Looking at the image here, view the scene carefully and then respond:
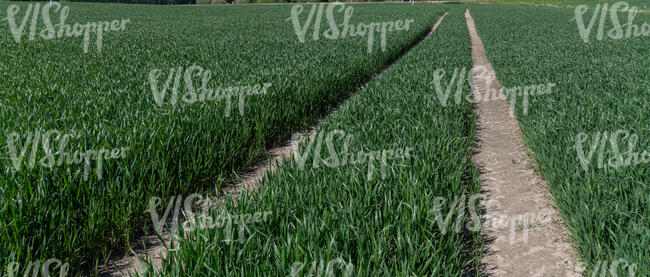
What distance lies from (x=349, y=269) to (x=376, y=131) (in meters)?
3.04

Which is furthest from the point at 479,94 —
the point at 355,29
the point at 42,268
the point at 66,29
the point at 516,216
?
the point at 66,29

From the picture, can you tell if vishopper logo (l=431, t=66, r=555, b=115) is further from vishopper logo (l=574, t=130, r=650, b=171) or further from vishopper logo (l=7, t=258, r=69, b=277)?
vishopper logo (l=7, t=258, r=69, b=277)

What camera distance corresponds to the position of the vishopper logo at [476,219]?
3432mm

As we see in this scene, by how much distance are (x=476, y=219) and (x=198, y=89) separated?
4.80 meters

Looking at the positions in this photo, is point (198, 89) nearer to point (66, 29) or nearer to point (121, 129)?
point (121, 129)

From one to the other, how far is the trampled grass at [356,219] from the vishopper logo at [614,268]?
32.7 inches

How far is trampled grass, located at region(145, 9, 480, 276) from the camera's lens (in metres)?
2.58

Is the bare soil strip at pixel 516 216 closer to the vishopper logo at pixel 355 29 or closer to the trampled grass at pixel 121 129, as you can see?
the trampled grass at pixel 121 129

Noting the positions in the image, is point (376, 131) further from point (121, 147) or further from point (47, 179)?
point (47, 179)

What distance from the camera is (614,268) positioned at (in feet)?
9.56

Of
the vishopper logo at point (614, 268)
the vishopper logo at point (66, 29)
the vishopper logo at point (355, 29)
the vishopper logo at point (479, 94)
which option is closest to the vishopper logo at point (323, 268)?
the vishopper logo at point (614, 268)

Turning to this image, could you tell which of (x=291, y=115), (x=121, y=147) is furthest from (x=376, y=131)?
(x=121, y=147)

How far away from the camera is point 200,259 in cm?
248

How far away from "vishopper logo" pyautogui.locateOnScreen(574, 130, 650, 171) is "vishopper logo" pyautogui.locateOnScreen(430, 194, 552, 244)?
71 centimetres
